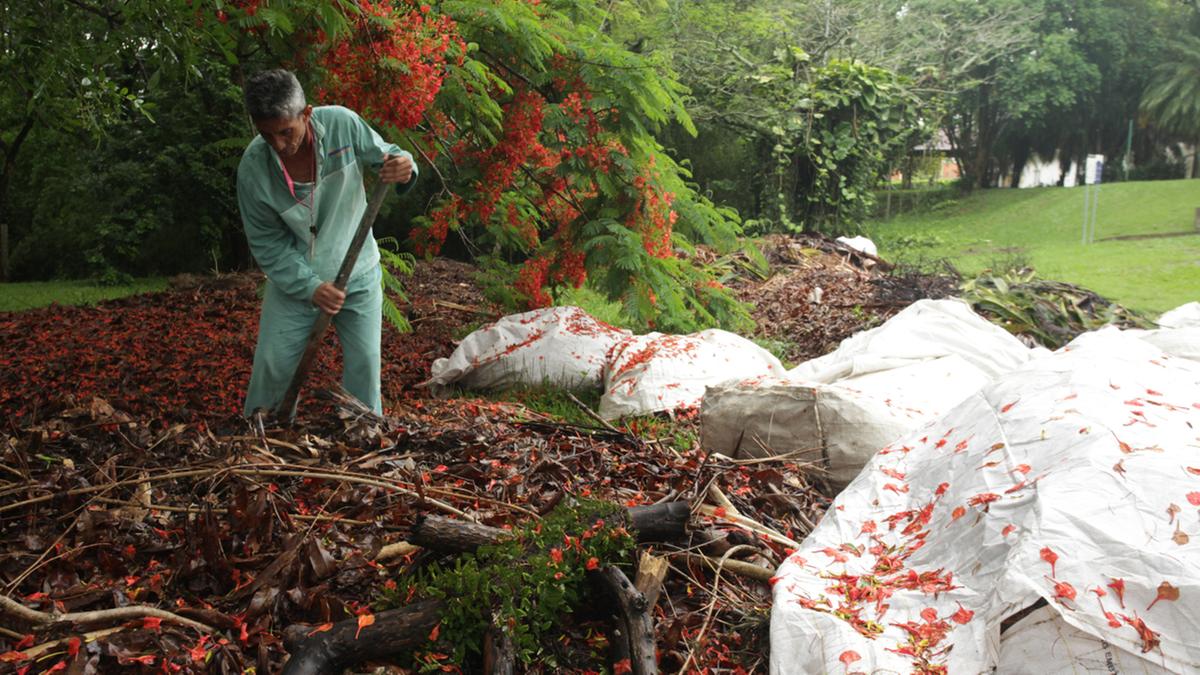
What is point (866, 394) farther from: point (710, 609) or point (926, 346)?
point (710, 609)

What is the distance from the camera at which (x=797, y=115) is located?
1431 centimetres

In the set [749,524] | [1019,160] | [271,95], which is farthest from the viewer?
[1019,160]

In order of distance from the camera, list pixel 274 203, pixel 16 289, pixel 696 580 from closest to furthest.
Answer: pixel 696 580 → pixel 274 203 → pixel 16 289

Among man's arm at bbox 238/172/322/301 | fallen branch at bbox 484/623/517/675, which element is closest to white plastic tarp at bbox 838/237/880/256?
man's arm at bbox 238/172/322/301

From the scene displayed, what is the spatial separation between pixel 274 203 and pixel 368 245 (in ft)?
1.73

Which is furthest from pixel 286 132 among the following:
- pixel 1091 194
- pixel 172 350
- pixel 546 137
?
pixel 1091 194

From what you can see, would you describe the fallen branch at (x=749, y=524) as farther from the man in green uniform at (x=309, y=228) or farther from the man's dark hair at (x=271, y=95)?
the man's dark hair at (x=271, y=95)

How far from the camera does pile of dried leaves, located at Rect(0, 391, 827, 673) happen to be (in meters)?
2.21

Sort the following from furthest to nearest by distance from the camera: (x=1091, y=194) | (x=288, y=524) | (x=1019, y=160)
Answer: (x=1019, y=160) → (x=1091, y=194) → (x=288, y=524)

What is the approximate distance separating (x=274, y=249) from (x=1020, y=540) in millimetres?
3322

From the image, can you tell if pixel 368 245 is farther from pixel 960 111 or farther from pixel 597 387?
pixel 960 111

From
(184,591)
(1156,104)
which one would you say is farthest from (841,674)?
(1156,104)

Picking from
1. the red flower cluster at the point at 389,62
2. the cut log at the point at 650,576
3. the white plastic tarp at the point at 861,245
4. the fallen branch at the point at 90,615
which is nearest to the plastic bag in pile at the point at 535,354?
the red flower cluster at the point at 389,62

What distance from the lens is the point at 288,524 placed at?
2.71 m
